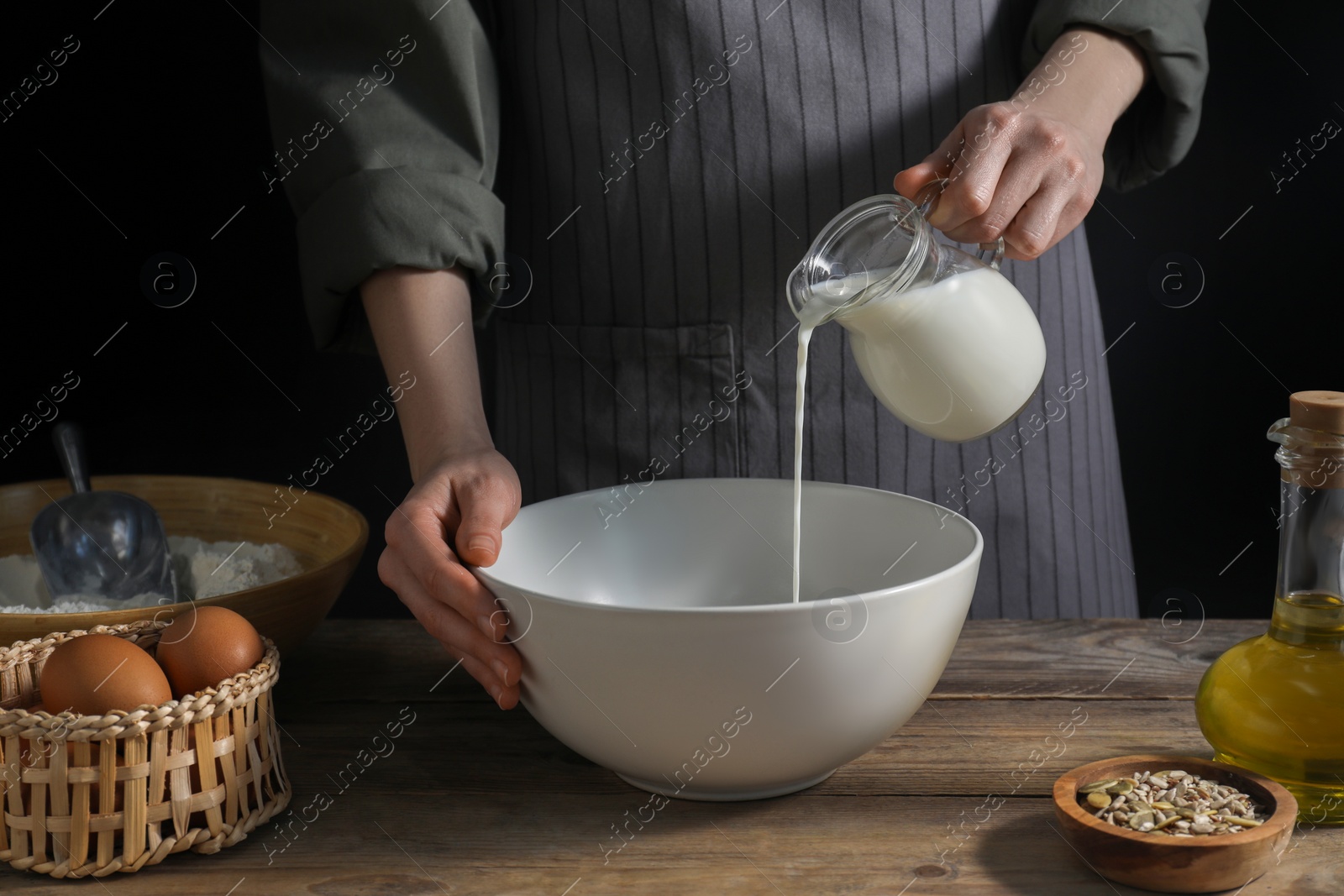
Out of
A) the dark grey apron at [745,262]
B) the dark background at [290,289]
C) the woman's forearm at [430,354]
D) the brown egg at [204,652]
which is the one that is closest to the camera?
the brown egg at [204,652]

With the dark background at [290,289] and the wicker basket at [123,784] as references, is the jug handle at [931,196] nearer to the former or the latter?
the wicker basket at [123,784]

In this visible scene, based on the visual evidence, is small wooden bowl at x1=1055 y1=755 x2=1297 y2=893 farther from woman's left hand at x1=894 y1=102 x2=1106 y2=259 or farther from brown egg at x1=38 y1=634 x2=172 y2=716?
brown egg at x1=38 y1=634 x2=172 y2=716

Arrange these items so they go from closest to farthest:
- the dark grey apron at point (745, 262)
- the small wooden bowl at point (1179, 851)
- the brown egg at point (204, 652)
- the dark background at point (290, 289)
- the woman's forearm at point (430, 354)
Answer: the small wooden bowl at point (1179, 851) → the brown egg at point (204, 652) → the woman's forearm at point (430, 354) → the dark grey apron at point (745, 262) → the dark background at point (290, 289)

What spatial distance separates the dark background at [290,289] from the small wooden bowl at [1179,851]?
40.1 inches

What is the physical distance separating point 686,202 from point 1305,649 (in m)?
0.64

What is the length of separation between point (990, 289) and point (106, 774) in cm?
61

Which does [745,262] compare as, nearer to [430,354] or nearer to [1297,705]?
[430,354]

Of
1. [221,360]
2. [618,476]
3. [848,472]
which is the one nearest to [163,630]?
[618,476]

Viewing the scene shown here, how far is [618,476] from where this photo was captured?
45.1 inches

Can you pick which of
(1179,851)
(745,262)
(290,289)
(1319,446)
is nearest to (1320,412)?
(1319,446)

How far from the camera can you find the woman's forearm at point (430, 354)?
915 mm

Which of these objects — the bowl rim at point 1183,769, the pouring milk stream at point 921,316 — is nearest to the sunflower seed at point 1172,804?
the bowl rim at point 1183,769

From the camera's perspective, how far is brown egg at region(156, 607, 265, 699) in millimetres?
675

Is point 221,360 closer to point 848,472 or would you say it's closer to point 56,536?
point 56,536
